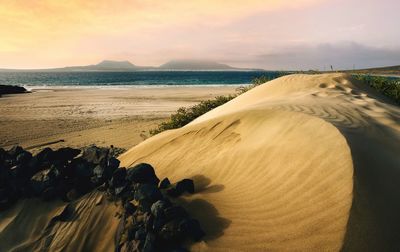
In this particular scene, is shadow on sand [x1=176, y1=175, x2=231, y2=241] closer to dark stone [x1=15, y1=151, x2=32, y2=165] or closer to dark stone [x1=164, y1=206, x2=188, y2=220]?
dark stone [x1=164, y1=206, x2=188, y2=220]

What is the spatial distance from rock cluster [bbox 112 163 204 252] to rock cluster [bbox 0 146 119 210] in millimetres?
421

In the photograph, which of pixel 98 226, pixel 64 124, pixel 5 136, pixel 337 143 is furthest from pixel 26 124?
pixel 337 143

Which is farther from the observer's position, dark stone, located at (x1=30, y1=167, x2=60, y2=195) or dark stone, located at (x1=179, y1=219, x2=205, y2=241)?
dark stone, located at (x1=30, y1=167, x2=60, y2=195)

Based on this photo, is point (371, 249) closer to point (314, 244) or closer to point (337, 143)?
point (314, 244)

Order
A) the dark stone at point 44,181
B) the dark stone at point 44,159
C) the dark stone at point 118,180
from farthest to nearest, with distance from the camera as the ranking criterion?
the dark stone at point 44,159
the dark stone at point 44,181
the dark stone at point 118,180

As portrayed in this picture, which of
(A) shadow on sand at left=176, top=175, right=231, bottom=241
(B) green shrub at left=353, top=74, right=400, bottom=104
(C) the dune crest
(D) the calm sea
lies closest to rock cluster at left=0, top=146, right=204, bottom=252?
(A) shadow on sand at left=176, top=175, right=231, bottom=241

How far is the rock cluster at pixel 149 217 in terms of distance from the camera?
3.33 metres

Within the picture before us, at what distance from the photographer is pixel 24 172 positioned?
498 cm

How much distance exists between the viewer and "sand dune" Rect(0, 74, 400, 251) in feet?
10.4

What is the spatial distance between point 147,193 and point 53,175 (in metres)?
1.64

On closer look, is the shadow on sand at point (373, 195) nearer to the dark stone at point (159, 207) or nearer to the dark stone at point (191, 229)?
the dark stone at point (191, 229)

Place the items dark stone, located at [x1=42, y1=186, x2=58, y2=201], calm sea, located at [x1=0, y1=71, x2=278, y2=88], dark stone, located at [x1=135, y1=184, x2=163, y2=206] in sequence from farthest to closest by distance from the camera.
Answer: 1. calm sea, located at [x1=0, y1=71, x2=278, y2=88]
2. dark stone, located at [x1=42, y1=186, x2=58, y2=201]
3. dark stone, located at [x1=135, y1=184, x2=163, y2=206]

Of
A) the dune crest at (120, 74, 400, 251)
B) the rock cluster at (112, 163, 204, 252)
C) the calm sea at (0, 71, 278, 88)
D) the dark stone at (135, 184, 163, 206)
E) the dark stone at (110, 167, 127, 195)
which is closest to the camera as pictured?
the dune crest at (120, 74, 400, 251)

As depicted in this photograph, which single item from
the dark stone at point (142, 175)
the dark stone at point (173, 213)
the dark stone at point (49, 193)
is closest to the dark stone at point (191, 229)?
the dark stone at point (173, 213)
